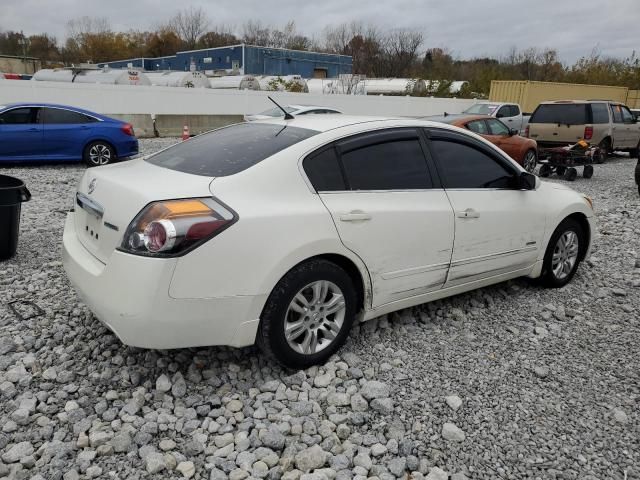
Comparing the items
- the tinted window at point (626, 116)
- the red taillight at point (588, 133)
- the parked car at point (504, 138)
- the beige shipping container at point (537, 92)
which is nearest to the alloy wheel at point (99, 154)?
the parked car at point (504, 138)

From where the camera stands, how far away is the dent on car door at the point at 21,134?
1082 centimetres

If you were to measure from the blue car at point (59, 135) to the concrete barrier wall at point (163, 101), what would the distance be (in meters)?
7.06

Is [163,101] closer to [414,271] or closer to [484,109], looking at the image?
[484,109]

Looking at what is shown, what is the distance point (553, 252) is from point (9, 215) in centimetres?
507

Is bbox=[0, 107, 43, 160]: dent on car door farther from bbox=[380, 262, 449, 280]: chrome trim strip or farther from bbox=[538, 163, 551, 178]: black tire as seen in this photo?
bbox=[538, 163, 551, 178]: black tire

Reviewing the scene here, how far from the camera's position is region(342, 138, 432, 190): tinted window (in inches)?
134

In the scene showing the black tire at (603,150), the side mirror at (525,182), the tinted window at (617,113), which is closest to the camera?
the side mirror at (525,182)

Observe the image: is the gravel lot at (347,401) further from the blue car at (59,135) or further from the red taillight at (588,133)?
the red taillight at (588,133)

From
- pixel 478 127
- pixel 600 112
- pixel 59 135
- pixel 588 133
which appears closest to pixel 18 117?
pixel 59 135

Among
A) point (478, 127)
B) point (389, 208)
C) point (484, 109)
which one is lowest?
point (389, 208)

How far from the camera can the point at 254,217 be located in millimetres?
2840

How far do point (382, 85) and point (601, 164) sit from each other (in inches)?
1342

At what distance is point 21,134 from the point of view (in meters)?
11.0

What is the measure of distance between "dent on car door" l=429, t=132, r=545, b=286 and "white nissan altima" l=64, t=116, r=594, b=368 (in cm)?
1
